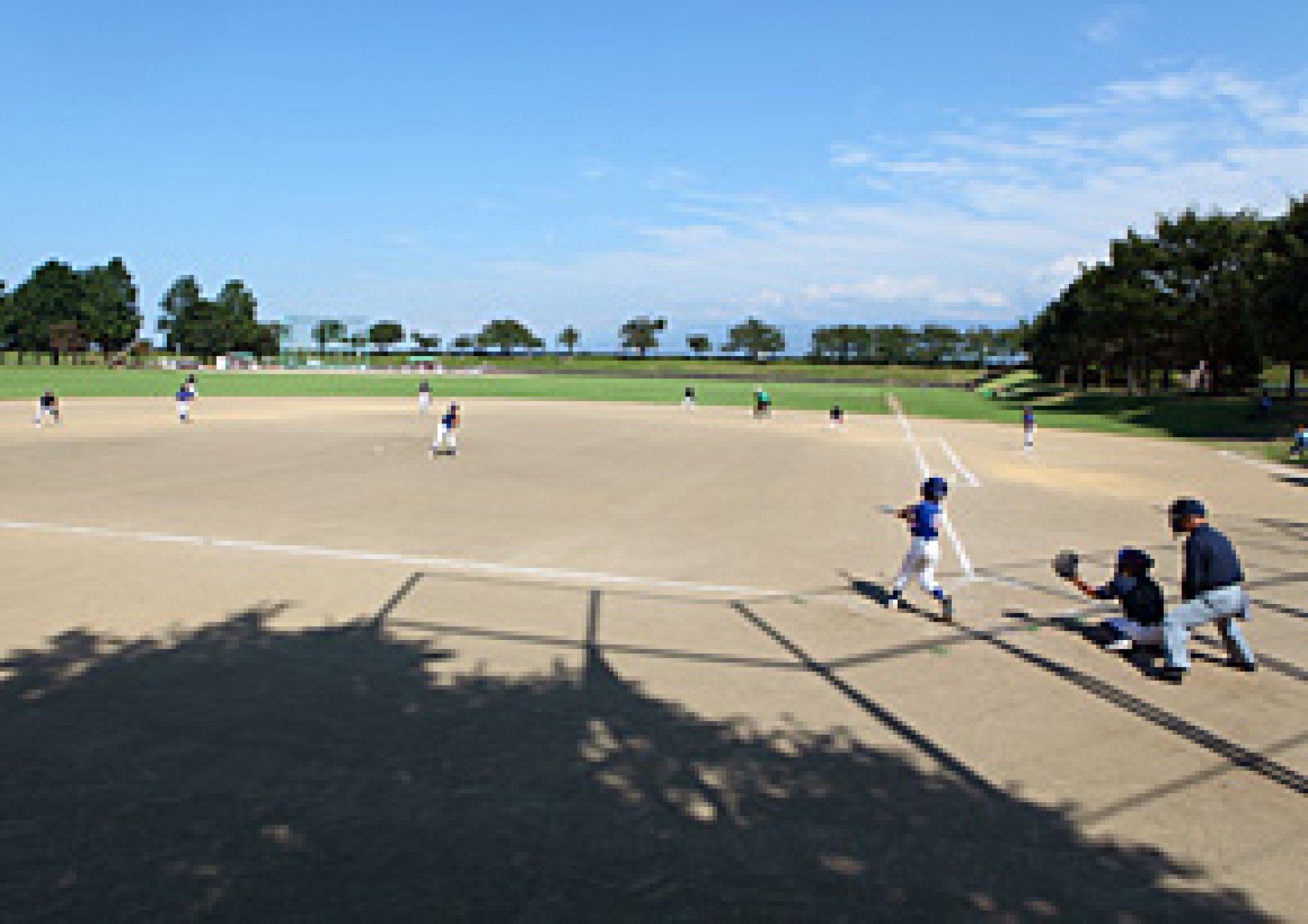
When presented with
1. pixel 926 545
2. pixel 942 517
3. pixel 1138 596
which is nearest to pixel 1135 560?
pixel 1138 596

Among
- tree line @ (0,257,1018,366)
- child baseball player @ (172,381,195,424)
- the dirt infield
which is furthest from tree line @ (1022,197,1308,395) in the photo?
tree line @ (0,257,1018,366)

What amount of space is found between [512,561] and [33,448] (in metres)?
19.6

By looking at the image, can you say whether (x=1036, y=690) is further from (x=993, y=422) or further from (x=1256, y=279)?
(x=1256, y=279)

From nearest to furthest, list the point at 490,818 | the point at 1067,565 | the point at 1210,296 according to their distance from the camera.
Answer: the point at 490,818, the point at 1067,565, the point at 1210,296

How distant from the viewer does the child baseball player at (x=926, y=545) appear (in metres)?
8.63

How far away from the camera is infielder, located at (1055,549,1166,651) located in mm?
7539

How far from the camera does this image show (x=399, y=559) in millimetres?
10828

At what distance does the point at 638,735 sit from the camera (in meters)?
5.67

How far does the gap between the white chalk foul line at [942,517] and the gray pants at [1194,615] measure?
3.57 m

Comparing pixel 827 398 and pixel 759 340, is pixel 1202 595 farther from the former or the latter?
pixel 759 340

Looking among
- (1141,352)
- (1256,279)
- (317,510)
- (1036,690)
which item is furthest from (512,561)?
(1141,352)

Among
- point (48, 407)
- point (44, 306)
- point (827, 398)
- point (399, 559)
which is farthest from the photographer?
point (44, 306)

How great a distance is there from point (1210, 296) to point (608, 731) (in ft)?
225

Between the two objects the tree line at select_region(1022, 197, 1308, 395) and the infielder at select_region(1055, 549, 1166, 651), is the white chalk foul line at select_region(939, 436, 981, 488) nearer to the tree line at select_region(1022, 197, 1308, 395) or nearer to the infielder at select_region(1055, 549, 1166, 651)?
the infielder at select_region(1055, 549, 1166, 651)
